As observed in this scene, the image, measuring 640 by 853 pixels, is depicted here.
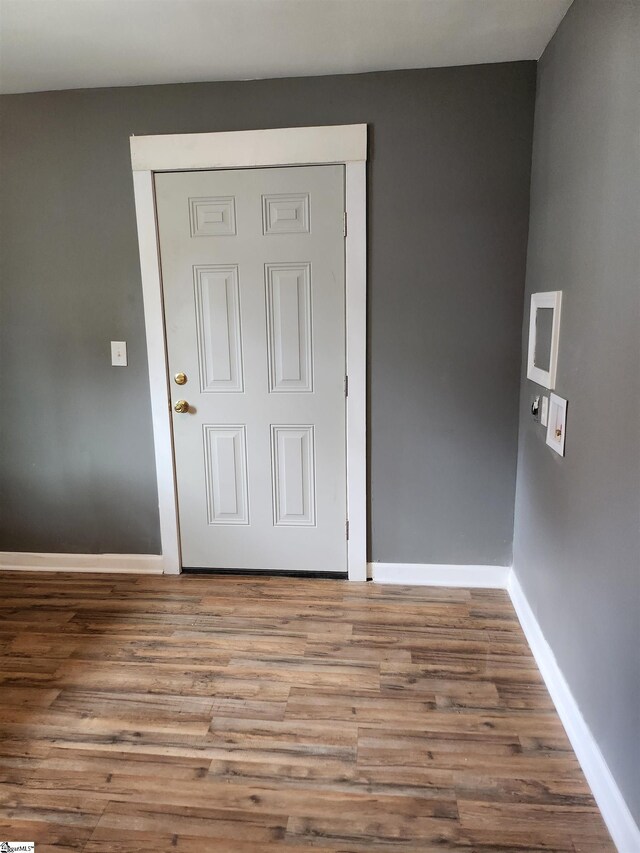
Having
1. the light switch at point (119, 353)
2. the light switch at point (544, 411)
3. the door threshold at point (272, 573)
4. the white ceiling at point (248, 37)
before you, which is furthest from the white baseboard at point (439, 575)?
the white ceiling at point (248, 37)

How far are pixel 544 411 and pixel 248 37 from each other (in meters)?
1.74

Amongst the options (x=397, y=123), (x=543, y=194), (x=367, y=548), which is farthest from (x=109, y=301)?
(x=543, y=194)

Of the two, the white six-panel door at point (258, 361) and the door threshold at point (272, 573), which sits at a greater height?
the white six-panel door at point (258, 361)

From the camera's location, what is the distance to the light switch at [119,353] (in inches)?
105

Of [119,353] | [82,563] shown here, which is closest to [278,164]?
[119,353]

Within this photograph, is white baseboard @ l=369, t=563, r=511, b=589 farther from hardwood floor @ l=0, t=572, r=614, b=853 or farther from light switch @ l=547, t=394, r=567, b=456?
light switch @ l=547, t=394, r=567, b=456

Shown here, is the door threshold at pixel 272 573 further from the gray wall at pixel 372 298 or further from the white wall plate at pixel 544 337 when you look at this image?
the white wall plate at pixel 544 337

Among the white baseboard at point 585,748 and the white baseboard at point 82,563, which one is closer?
the white baseboard at point 585,748

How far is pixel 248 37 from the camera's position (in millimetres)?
2016

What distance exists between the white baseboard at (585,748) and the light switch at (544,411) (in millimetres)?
781

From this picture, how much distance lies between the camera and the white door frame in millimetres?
2373

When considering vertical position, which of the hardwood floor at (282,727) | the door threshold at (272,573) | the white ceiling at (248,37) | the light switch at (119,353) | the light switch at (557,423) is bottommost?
the hardwood floor at (282,727)

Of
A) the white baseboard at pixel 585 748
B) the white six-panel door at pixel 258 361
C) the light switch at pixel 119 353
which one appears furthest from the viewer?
the light switch at pixel 119 353

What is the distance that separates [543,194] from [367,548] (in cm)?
171
